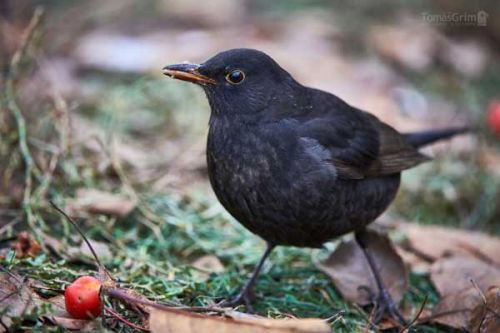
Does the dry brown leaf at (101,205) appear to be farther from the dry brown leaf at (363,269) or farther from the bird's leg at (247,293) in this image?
the dry brown leaf at (363,269)

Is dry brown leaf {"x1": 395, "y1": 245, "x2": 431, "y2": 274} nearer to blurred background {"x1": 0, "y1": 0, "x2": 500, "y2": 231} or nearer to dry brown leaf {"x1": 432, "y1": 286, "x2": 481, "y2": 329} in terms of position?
dry brown leaf {"x1": 432, "y1": 286, "x2": 481, "y2": 329}

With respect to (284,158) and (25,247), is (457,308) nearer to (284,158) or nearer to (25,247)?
(284,158)

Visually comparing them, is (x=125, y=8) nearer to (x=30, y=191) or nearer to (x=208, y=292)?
(x=30, y=191)

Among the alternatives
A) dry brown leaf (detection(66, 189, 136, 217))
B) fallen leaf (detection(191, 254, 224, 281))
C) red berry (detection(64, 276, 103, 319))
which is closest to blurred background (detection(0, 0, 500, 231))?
dry brown leaf (detection(66, 189, 136, 217))

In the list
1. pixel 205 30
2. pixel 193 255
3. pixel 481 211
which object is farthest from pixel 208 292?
pixel 205 30

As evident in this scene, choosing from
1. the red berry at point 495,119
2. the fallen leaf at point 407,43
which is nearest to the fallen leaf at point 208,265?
the red berry at point 495,119

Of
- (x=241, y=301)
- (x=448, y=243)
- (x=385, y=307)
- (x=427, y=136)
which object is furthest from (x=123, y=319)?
(x=427, y=136)

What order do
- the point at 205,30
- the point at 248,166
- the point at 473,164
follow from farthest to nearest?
the point at 205,30
the point at 473,164
the point at 248,166
